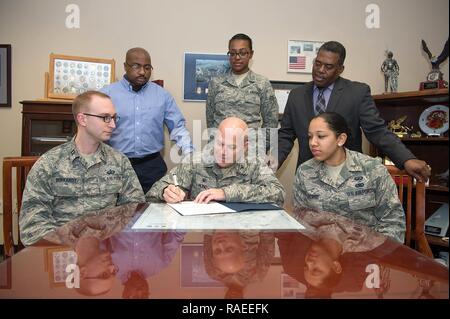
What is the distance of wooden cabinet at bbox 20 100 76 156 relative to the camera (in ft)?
9.62

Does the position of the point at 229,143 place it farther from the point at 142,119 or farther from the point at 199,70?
the point at 199,70

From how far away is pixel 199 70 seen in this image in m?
3.54

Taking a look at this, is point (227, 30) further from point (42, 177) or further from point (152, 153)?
point (42, 177)

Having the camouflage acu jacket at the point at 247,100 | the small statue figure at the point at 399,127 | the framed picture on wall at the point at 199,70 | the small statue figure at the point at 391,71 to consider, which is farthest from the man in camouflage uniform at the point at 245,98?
the small statue figure at the point at 391,71

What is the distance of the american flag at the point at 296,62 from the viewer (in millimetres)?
3656

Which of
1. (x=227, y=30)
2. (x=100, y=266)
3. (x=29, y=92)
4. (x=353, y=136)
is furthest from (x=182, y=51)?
(x=100, y=266)

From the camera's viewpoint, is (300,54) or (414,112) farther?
(300,54)

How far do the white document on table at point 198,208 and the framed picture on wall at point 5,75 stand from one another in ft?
8.65

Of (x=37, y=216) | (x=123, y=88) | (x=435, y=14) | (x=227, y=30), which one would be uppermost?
(x=435, y=14)

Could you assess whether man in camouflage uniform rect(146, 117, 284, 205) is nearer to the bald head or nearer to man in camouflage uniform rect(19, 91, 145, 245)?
the bald head

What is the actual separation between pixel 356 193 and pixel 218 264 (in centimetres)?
109

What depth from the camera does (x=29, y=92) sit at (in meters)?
3.45

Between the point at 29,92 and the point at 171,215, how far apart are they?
2.73 metres

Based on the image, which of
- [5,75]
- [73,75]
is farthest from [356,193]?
[5,75]
